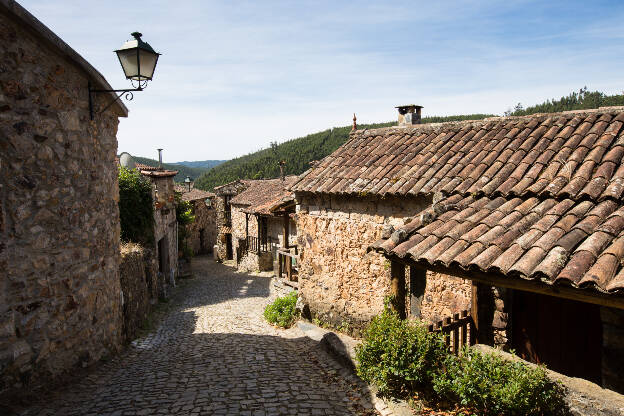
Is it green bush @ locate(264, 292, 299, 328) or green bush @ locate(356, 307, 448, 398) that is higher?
green bush @ locate(356, 307, 448, 398)

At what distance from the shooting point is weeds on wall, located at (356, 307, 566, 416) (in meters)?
3.74

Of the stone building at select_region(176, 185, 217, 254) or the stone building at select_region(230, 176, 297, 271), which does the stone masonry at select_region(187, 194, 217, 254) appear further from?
the stone building at select_region(230, 176, 297, 271)

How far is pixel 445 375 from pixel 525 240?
165 cm

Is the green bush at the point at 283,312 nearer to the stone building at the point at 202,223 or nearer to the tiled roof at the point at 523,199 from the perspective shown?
the tiled roof at the point at 523,199

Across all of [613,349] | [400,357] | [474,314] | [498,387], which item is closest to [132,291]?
[400,357]

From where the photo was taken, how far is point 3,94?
14.6ft

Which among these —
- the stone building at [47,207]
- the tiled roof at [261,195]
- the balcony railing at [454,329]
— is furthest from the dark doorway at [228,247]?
the balcony railing at [454,329]

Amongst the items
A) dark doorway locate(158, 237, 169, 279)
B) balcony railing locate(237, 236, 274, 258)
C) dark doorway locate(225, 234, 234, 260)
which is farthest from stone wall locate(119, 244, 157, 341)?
dark doorway locate(225, 234, 234, 260)

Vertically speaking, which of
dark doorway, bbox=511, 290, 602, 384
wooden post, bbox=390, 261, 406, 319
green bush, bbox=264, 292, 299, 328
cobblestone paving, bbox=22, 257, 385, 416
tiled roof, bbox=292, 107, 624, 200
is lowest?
green bush, bbox=264, 292, 299, 328

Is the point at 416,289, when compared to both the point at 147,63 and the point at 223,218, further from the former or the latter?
the point at 223,218

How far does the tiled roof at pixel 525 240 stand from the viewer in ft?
12.2

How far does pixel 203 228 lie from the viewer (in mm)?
36281

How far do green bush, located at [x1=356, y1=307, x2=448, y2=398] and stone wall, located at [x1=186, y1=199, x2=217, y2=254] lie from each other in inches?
1185

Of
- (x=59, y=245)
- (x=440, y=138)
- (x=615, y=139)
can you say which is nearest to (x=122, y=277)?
(x=59, y=245)
